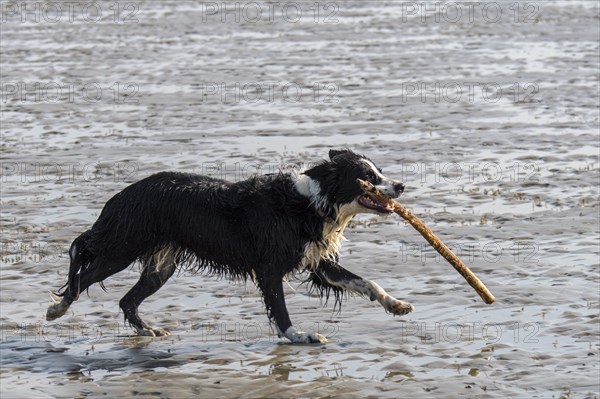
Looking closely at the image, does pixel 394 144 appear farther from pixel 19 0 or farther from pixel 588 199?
pixel 19 0

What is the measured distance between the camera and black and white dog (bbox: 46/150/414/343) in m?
9.20

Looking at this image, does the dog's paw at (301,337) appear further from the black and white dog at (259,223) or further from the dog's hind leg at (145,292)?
the dog's hind leg at (145,292)

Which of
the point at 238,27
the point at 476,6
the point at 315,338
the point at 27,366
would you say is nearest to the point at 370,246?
the point at 315,338

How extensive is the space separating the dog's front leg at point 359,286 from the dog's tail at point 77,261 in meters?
1.83

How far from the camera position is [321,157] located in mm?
15938

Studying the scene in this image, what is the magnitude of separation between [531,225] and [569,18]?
16943mm

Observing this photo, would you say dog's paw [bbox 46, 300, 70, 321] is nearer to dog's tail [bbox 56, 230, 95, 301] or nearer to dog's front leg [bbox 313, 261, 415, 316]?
dog's tail [bbox 56, 230, 95, 301]

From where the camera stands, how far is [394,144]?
16.7 metres

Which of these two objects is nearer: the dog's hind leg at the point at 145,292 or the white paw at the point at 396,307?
the white paw at the point at 396,307

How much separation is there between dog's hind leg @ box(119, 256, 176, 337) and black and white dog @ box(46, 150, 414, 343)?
0.98 feet
